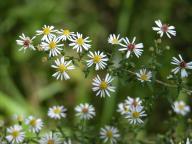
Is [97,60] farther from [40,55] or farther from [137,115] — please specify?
[40,55]

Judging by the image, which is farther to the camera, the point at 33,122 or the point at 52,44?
the point at 33,122

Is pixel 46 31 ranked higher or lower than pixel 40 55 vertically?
lower

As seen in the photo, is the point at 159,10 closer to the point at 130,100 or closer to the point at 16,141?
the point at 130,100

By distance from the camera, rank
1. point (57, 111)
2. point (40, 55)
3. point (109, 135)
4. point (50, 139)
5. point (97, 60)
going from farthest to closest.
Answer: point (40, 55)
point (57, 111)
point (109, 135)
point (50, 139)
point (97, 60)

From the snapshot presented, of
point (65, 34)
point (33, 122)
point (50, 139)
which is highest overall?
point (65, 34)

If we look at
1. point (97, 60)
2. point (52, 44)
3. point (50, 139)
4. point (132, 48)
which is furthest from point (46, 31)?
point (50, 139)

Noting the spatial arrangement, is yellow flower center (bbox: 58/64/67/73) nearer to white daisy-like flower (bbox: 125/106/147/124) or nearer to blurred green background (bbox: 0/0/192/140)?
white daisy-like flower (bbox: 125/106/147/124)

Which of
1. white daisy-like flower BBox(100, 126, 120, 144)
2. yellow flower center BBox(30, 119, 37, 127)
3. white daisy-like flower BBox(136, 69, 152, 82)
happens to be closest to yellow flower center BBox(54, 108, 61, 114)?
yellow flower center BBox(30, 119, 37, 127)

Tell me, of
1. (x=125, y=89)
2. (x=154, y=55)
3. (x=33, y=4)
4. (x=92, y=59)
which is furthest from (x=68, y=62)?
(x=33, y=4)
